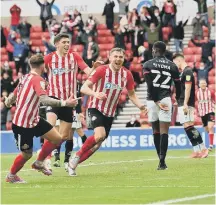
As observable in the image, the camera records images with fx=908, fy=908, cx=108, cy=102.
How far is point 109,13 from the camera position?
34.3 m

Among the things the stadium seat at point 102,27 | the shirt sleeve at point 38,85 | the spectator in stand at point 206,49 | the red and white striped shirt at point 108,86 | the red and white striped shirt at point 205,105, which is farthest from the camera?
the stadium seat at point 102,27

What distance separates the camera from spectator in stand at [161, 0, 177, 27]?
106ft

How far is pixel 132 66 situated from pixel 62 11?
5.87m

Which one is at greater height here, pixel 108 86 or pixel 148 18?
pixel 108 86

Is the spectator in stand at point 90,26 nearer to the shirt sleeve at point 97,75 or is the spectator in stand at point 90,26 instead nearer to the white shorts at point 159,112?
the white shorts at point 159,112

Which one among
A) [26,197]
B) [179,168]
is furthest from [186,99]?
[26,197]

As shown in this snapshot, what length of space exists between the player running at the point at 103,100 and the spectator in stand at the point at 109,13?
19.2 meters

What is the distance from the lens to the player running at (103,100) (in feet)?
48.3

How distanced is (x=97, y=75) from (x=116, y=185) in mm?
2709

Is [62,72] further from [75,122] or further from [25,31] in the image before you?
[25,31]

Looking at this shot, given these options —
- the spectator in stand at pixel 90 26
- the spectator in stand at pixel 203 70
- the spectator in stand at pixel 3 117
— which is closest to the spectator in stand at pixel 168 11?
the spectator in stand at pixel 90 26

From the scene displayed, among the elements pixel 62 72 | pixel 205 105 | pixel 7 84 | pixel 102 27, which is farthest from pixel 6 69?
pixel 62 72

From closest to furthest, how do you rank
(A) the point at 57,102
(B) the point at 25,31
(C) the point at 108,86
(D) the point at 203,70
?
(A) the point at 57,102
(C) the point at 108,86
(D) the point at 203,70
(B) the point at 25,31

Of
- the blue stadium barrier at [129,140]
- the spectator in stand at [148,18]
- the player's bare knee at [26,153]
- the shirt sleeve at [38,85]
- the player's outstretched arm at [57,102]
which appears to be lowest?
the blue stadium barrier at [129,140]
